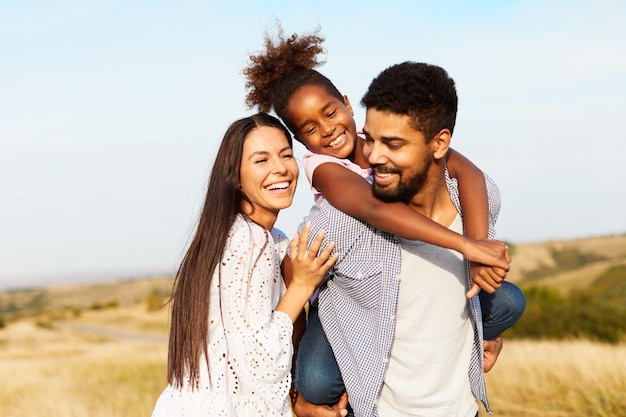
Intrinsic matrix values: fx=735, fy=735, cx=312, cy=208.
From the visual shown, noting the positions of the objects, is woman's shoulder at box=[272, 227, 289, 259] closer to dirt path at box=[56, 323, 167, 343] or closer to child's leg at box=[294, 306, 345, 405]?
child's leg at box=[294, 306, 345, 405]

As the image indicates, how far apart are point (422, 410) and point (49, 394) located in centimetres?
924

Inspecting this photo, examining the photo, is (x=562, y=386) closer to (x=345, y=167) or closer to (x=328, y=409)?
(x=328, y=409)

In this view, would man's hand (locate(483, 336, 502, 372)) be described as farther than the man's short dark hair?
Yes

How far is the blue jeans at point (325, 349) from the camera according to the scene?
3.41 m

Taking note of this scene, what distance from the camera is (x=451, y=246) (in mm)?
2934

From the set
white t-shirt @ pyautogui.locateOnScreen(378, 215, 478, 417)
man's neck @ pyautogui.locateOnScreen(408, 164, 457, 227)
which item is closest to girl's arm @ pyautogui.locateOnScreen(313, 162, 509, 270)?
man's neck @ pyautogui.locateOnScreen(408, 164, 457, 227)

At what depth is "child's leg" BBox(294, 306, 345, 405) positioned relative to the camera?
3404 mm

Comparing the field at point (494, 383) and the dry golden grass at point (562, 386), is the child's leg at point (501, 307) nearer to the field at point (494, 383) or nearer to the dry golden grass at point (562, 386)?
the field at point (494, 383)

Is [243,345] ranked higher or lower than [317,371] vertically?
higher

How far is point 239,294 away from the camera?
3.29m

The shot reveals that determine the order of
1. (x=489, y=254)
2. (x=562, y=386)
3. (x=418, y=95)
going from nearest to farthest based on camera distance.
A: (x=489, y=254) → (x=418, y=95) → (x=562, y=386)

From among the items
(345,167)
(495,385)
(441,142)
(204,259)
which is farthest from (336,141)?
(495,385)

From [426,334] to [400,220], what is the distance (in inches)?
25.1

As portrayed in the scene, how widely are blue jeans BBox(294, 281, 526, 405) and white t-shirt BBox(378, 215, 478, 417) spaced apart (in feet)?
0.79
